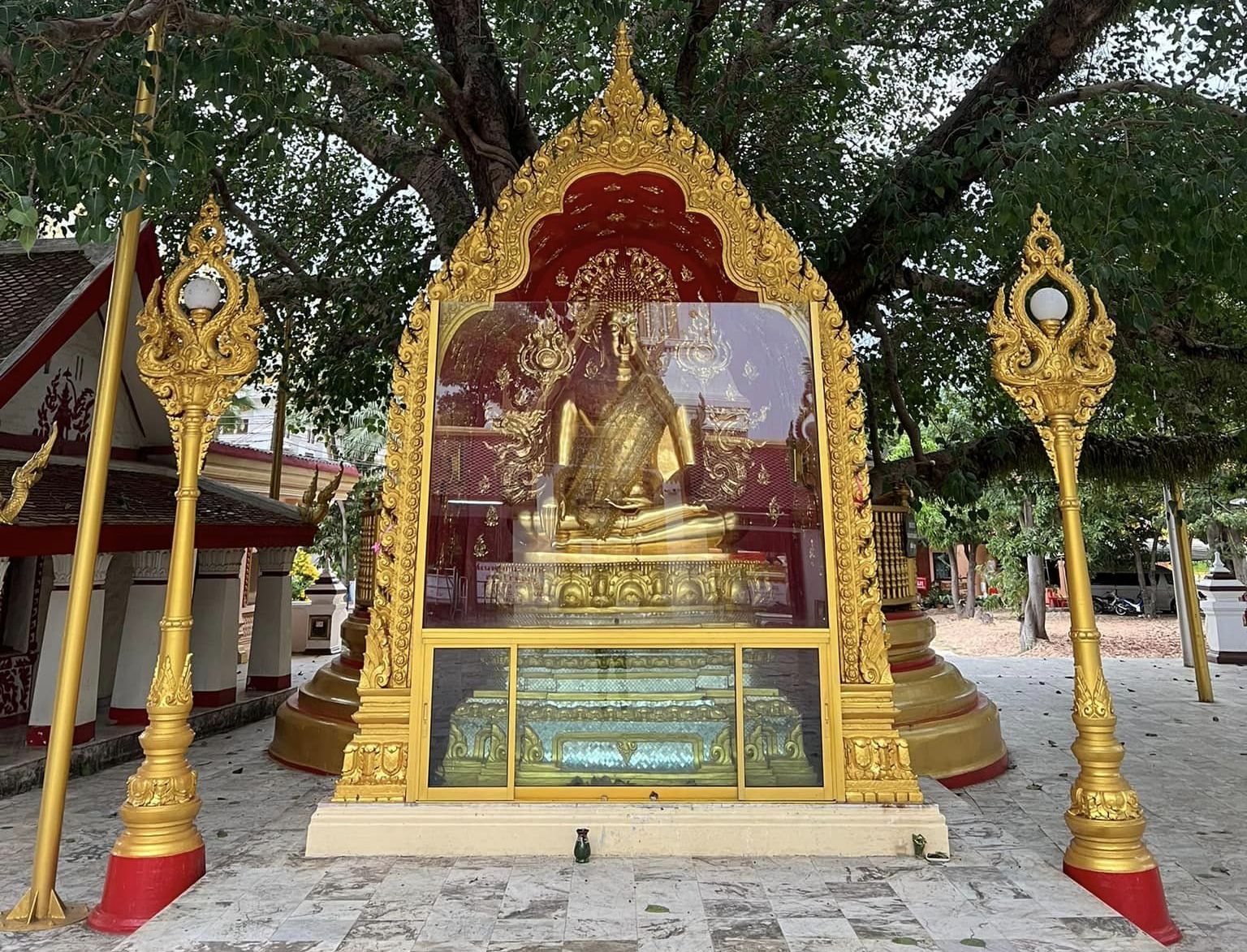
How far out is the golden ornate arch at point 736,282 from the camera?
4.11 m

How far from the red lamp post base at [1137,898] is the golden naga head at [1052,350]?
2.10 metres

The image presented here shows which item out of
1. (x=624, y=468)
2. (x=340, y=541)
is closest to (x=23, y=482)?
(x=624, y=468)

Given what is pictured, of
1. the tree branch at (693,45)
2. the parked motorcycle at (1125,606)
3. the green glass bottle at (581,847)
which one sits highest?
the tree branch at (693,45)

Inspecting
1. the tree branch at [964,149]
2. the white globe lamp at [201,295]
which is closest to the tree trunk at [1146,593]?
the tree branch at [964,149]

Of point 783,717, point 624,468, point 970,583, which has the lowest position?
point 783,717

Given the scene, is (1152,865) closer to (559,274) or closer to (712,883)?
(712,883)

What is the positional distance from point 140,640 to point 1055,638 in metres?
18.8

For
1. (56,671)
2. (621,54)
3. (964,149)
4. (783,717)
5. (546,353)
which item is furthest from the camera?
(56,671)

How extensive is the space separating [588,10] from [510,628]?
3.69 metres

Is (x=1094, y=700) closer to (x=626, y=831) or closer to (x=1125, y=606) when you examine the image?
(x=626, y=831)

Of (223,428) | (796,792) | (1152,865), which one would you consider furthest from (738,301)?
(223,428)

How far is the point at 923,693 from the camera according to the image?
6.28 m

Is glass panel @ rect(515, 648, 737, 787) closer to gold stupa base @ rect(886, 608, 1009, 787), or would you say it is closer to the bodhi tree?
gold stupa base @ rect(886, 608, 1009, 787)

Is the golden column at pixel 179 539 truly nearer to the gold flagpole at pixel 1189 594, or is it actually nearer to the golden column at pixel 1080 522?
the golden column at pixel 1080 522
